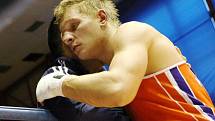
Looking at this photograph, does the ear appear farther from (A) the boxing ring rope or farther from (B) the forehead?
(A) the boxing ring rope

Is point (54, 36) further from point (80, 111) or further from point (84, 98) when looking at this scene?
point (84, 98)

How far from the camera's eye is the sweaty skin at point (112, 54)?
116cm

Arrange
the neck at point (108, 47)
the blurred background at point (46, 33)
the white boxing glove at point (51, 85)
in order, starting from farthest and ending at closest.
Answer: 1. the blurred background at point (46, 33)
2. the neck at point (108, 47)
3. the white boxing glove at point (51, 85)

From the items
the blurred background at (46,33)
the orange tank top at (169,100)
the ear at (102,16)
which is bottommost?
the blurred background at (46,33)

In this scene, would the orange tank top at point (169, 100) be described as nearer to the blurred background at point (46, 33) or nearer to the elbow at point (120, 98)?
the elbow at point (120, 98)

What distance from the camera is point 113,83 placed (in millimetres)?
1155

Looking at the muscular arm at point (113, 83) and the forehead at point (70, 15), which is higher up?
the forehead at point (70, 15)

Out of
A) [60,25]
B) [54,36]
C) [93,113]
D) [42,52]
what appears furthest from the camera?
[42,52]

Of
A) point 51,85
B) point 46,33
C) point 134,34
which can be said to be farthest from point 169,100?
point 46,33

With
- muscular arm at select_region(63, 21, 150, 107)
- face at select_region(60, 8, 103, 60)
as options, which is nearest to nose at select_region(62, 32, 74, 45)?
face at select_region(60, 8, 103, 60)

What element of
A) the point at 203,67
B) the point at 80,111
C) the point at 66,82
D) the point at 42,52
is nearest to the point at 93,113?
the point at 80,111

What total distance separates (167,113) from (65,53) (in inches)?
18.2

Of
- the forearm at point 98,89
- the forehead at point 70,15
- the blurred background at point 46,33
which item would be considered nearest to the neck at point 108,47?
the forehead at point 70,15

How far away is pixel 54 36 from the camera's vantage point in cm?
180
